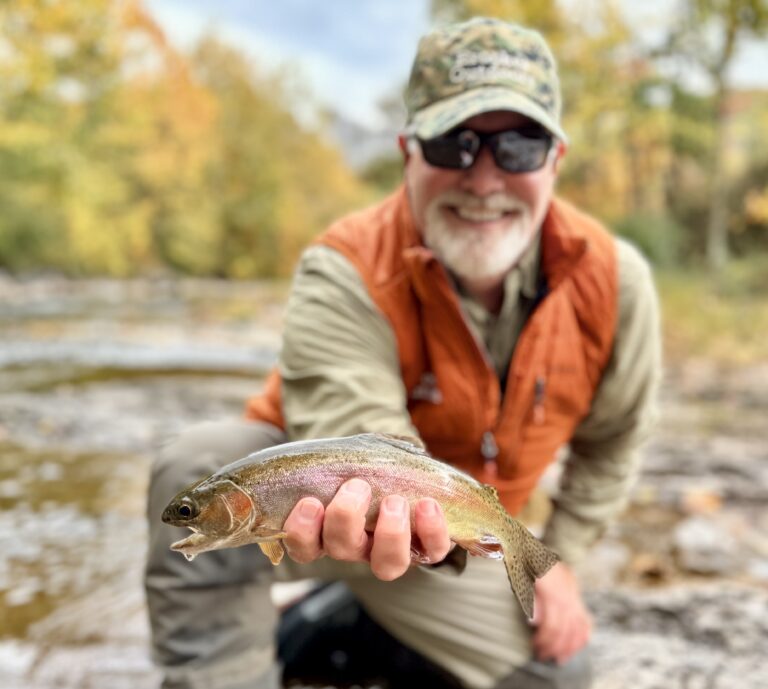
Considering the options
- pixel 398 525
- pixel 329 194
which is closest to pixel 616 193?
pixel 329 194

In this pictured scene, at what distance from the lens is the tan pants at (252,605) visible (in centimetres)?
229

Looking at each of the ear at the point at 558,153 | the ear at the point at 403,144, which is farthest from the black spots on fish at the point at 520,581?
A: the ear at the point at 403,144

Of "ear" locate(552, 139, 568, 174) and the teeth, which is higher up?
"ear" locate(552, 139, 568, 174)

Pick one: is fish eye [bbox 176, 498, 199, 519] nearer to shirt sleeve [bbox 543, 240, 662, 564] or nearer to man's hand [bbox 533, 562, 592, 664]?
man's hand [bbox 533, 562, 592, 664]

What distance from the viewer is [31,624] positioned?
2984 mm

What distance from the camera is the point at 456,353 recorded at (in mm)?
2430

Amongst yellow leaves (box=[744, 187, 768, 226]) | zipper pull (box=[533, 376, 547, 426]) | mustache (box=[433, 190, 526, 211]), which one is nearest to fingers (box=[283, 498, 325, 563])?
zipper pull (box=[533, 376, 547, 426])

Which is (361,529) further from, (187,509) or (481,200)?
(481,200)

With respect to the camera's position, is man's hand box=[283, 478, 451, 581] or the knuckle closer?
man's hand box=[283, 478, 451, 581]

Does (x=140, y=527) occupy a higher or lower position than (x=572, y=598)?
lower

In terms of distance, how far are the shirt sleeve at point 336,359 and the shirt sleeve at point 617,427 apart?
2.56 ft

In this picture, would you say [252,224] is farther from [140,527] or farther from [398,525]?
[398,525]

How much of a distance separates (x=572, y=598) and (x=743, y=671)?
67 centimetres

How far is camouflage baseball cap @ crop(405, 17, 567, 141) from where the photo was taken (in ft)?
7.70
